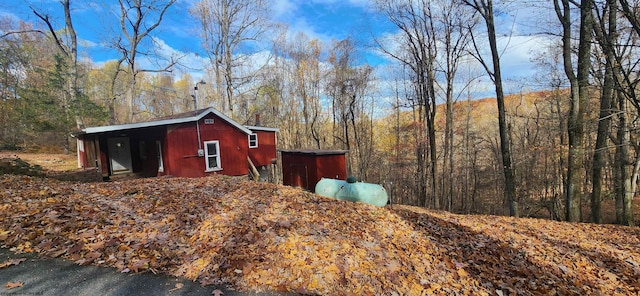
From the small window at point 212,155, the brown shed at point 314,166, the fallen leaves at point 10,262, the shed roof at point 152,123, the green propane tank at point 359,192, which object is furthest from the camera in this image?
the brown shed at point 314,166

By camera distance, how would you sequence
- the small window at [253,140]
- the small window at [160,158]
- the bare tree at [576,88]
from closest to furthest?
the bare tree at [576,88] → the small window at [160,158] → the small window at [253,140]

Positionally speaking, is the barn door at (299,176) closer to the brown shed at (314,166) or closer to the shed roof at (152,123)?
the brown shed at (314,166)

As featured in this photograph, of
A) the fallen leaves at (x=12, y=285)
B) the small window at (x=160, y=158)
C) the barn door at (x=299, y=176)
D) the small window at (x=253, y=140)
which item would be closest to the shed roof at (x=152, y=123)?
the small window at (x=160, y=158)

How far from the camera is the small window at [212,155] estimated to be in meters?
12.5

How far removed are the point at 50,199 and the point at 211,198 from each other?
319 centimetres

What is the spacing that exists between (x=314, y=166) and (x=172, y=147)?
6.79m

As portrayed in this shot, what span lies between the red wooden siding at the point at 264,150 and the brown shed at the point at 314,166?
2703mm

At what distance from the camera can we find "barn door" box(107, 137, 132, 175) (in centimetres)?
1355

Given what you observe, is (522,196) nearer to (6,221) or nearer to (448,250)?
(448,250)

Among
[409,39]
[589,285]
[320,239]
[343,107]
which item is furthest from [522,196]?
[320,239]

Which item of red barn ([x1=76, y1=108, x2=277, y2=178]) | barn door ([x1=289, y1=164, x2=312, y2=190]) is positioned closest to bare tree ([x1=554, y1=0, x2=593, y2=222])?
barn door ([x1=289, y1=164, x2=312, y2=190])

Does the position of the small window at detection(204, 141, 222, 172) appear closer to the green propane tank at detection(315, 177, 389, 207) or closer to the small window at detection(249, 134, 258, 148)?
the small window at detection(249, 134, 258, 148)

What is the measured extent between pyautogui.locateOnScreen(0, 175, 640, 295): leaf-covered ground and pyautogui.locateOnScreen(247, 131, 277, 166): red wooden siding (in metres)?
10.5

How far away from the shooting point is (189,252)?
12.9ft
